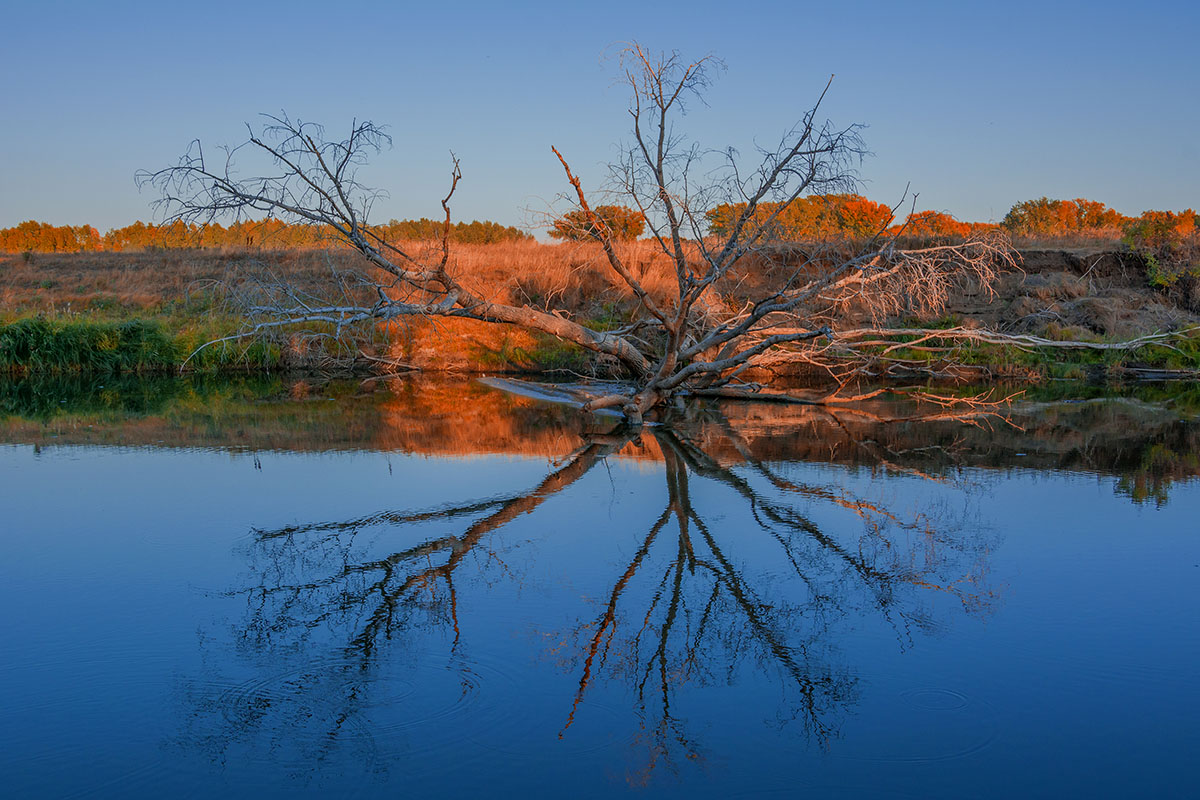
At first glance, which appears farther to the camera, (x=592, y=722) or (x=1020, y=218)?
(x=1020, y=218)

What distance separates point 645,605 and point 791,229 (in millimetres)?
8688

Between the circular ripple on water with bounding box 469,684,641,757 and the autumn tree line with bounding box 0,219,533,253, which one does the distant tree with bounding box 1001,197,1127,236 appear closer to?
the autumn tree line with bounding box 0,219,533,253

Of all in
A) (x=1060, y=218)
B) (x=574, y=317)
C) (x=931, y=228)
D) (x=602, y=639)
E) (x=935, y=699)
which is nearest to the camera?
(x=935, y=699)

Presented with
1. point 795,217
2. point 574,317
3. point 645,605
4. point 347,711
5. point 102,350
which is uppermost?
point 795,217

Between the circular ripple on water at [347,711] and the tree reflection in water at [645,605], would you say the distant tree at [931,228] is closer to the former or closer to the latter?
the tree reflection in water at [645,605]

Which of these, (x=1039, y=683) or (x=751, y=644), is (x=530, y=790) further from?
(x=1039, y=683)

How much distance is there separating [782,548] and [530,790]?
391 cm

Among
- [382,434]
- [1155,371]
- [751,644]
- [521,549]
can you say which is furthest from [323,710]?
[1155,371]

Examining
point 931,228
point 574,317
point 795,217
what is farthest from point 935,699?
point 931,228

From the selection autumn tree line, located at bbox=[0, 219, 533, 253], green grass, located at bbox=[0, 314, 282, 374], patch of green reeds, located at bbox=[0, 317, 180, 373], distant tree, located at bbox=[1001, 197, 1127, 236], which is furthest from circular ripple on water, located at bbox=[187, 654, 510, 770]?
distant tree, located at bbox=[1001, 197, 1127, 236]

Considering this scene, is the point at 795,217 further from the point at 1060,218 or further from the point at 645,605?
the point at 1060,218

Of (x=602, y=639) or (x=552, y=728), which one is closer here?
(x=552, y=728)

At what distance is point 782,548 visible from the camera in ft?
24.7

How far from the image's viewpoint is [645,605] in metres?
6.20
